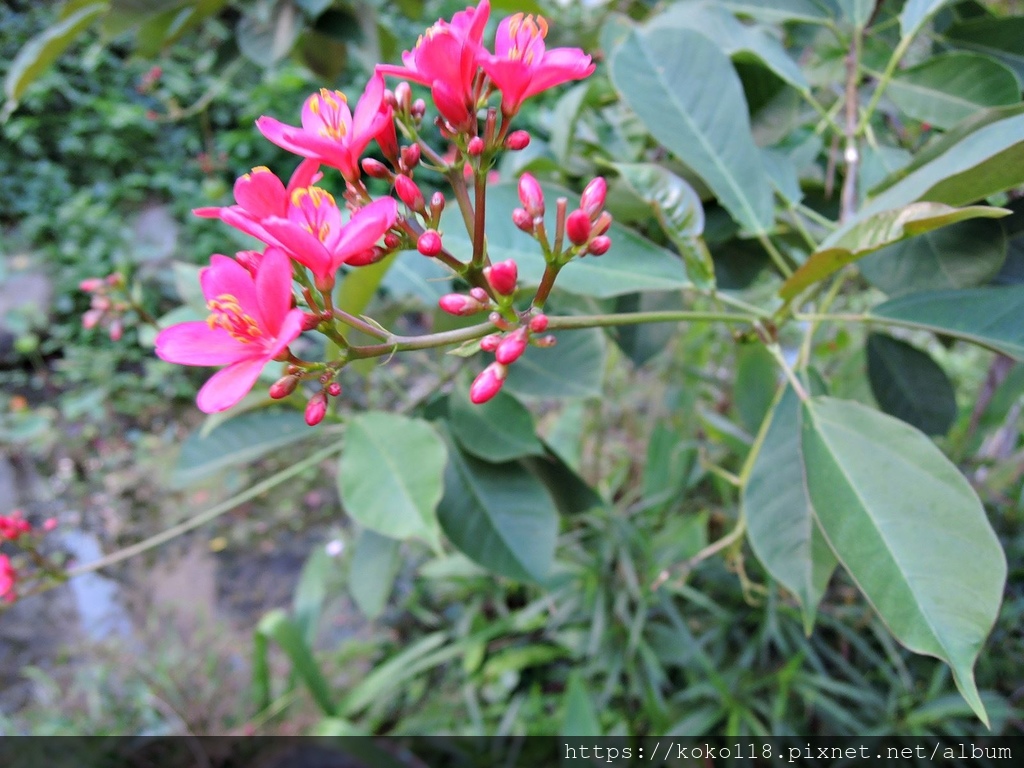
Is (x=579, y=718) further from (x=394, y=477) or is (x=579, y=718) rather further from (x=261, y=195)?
(x=261, y=195)

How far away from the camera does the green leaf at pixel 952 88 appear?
64cm

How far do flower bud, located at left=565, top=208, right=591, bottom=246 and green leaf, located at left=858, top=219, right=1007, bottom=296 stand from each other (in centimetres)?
43

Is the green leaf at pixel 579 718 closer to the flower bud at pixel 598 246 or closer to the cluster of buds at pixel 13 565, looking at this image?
the cluster of buds at pixel 13 565

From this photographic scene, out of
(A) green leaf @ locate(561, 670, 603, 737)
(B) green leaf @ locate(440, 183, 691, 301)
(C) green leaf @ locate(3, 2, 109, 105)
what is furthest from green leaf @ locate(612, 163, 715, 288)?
(A) green leaf @ locate(561, 670, 603, 737)

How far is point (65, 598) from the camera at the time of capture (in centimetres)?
251

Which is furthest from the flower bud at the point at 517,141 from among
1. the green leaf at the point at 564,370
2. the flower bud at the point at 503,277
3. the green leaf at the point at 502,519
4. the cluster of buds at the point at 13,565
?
the cluster of buds at the point at 13,565

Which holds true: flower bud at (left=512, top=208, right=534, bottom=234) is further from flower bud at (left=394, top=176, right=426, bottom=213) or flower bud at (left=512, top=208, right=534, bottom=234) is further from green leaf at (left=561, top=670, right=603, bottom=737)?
green leaf at (left=561, top=670, right=603, bottom=737)

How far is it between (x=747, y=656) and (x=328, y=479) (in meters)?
2.01

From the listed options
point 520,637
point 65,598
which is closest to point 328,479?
point 65,598

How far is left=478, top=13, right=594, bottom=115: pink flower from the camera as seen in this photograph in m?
0.40

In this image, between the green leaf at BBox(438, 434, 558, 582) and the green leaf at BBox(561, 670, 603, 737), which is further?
the green leaf at BBox(561, 670, 603, 737)

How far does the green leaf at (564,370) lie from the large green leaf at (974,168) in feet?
1.17

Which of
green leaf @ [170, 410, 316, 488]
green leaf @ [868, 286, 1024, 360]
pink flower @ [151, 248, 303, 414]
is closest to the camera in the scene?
pink flower @ [151, 248, 303, 414]

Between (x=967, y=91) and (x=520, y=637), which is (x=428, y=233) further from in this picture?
(x=520, y=637)
